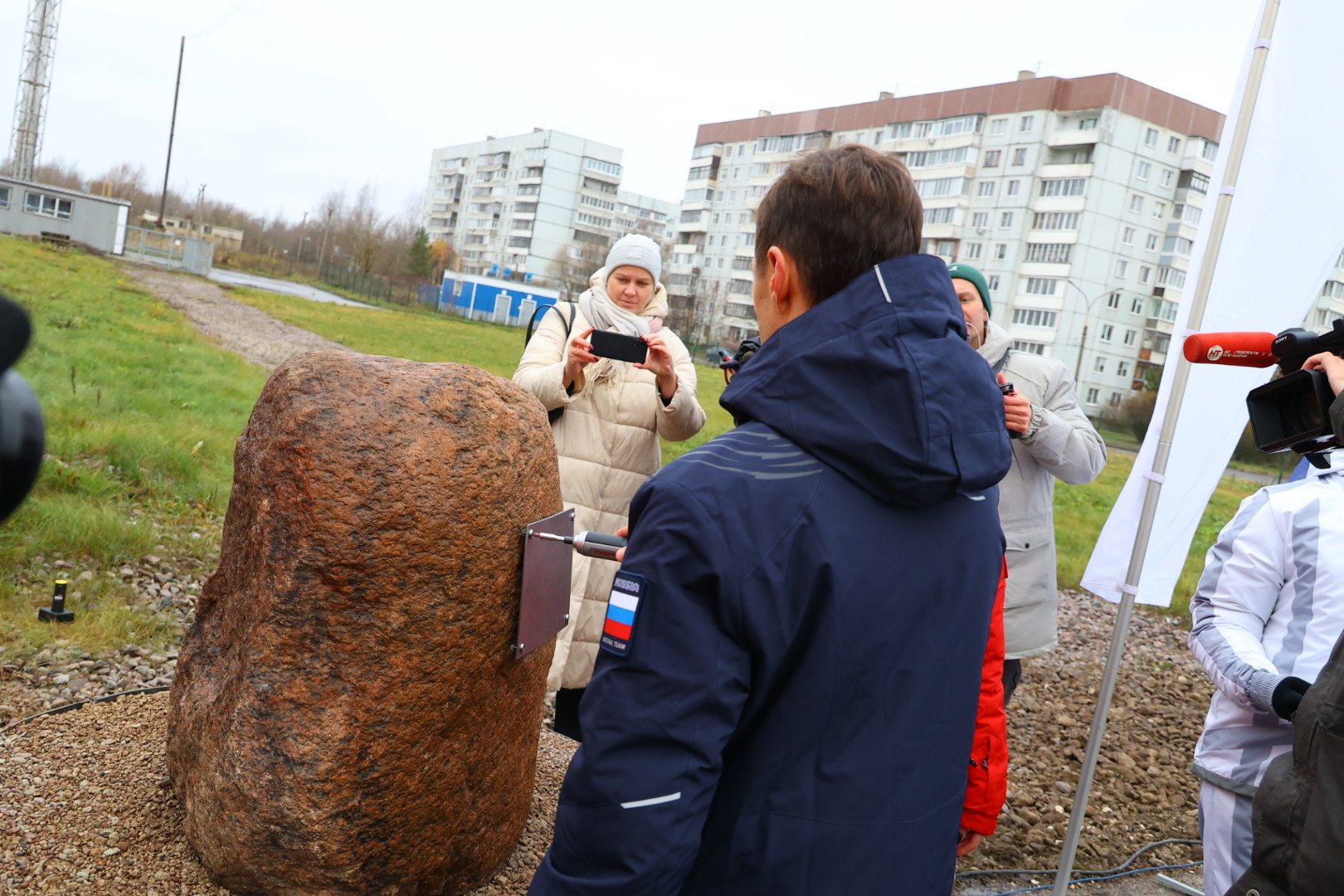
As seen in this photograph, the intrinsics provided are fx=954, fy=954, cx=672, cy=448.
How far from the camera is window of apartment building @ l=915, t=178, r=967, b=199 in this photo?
53.2 metres

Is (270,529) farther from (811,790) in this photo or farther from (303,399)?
(811,790)

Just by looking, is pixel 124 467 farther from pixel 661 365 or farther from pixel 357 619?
pixel 357 619

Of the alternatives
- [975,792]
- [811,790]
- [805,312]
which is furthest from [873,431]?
[975,792]

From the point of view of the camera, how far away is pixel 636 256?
12.8 feet

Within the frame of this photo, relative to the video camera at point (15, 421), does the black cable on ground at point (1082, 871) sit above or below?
below

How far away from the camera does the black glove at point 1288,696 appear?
7.82 feet

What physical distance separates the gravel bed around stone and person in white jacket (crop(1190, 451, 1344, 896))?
7.03ft

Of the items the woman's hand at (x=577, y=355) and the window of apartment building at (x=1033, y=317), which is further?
the window of apartment building at (x=1033, y=317)

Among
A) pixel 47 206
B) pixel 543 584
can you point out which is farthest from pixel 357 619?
pixel 47 206

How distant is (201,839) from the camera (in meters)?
2.72

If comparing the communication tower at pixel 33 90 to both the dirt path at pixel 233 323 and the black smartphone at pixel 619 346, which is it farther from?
the black smartphone at pixel 619 346

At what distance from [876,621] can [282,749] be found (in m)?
1.78

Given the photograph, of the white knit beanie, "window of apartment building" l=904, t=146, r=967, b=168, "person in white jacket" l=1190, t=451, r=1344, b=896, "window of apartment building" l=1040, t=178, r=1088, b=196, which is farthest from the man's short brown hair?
"window of apartment building" l=904, t=146, r=967, b=168

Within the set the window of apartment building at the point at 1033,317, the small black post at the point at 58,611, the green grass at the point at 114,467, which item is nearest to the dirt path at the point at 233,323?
the green grass at the point at 114,467
